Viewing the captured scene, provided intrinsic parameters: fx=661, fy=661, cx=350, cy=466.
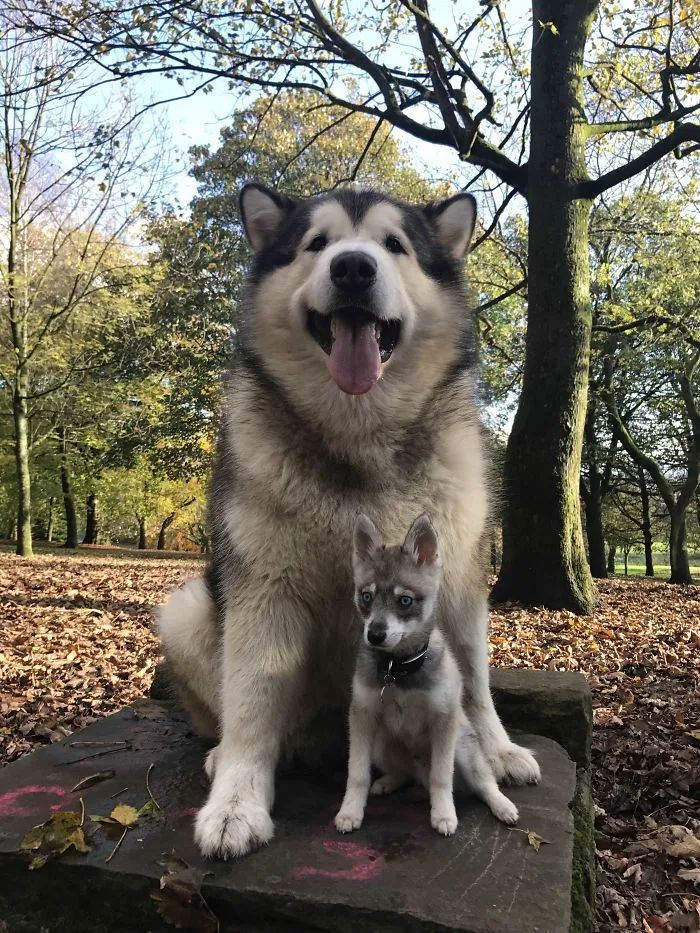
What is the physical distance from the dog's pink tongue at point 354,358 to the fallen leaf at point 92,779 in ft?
5.63

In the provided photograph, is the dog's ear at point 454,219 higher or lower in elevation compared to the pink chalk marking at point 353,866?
higher

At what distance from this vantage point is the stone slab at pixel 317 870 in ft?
5.45

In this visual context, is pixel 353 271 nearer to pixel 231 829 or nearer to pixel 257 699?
pixel 257 699

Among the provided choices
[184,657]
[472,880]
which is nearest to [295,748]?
[184,657]

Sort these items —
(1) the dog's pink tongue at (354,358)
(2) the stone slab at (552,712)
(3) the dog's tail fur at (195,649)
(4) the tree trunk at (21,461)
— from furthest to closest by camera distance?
1. (4) the tree trunk at (21,461)
2. (2) the stone slab at (552,712)
3. (3) the dog's tail fur at (195,649)
4. (1) the dog's pink tongue at (354,358)

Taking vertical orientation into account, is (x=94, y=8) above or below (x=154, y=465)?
above

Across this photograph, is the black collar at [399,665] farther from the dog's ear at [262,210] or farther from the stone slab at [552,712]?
the dog's ear at [262,210]

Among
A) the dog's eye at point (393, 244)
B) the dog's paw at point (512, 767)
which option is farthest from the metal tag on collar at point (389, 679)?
the dog's eye at point (393, 244)

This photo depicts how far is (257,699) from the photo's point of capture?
2158mm

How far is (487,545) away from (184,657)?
134 cm

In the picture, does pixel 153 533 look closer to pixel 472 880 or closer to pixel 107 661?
pixel 107 661

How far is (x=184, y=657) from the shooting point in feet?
9.04

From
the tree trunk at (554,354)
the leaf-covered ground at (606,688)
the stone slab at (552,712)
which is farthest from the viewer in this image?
the tree trunk at (554,354)

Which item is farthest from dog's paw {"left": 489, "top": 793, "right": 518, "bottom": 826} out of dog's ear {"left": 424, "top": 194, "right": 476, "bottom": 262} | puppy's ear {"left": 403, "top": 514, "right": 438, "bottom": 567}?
dog's ear {"left": 424, "top": 194, "right": 476, "bottom": 262}
